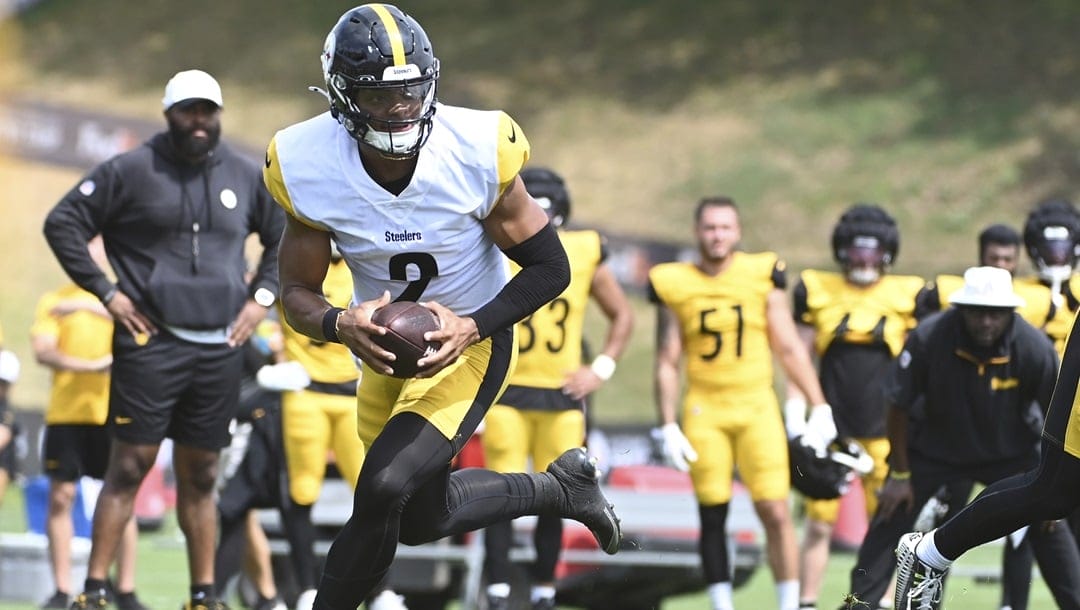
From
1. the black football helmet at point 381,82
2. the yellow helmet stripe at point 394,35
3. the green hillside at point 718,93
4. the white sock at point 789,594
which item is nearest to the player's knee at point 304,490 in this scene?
the white sock at point 789,594

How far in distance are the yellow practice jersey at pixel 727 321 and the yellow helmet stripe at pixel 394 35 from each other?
12.4 feet

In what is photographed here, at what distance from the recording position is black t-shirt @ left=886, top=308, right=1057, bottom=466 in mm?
7418

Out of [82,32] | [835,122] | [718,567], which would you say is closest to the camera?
[718,567]

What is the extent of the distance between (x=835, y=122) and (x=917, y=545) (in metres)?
19.4

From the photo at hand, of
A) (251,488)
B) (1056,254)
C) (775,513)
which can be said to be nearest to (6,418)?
(251,488)

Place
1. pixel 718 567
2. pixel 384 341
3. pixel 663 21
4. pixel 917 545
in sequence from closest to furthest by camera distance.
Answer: pixel 384 341 < pixel 917 545 < pixel 718 567 < pixel 663 21

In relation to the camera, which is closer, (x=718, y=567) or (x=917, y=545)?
(x=917, y=545)

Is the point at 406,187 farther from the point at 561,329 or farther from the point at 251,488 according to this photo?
the point at 251,488

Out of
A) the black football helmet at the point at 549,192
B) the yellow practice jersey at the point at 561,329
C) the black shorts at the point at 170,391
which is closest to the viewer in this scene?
the black shorts at the point at 170,391

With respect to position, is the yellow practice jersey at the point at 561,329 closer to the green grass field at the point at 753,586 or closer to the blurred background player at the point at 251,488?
the blurred background player at the point at 251,488

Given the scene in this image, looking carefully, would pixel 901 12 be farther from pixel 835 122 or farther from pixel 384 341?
pixel 384 341

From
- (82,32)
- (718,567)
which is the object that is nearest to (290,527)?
(718,567)

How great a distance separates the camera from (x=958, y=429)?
25.0 ft

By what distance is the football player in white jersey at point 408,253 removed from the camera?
5.39 metres
